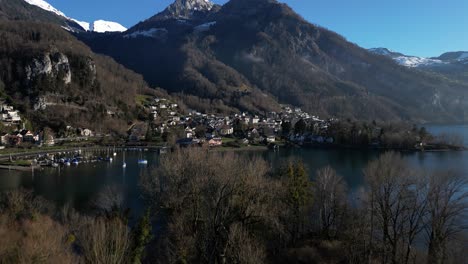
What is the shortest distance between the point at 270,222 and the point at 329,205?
252 centimetres

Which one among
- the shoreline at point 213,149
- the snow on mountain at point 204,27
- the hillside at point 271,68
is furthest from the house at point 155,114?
the snow on mountain at point 204,27

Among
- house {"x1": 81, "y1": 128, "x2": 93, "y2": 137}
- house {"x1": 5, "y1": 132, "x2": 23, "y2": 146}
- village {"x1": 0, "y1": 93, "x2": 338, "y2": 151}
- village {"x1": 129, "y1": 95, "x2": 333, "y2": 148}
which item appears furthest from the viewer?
village {"x1": 129, "y1": 95, "x2": 333, "y2": 148}

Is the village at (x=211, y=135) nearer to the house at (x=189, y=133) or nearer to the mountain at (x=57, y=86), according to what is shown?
the house at (x=189, y=133)

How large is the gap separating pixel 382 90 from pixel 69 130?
90620 mm

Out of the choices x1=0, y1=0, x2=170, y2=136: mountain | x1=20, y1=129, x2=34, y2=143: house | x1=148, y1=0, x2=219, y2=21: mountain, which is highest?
x1=148, y1=0, x2=219, y2=21: mountain

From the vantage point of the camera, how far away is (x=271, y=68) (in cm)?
11138

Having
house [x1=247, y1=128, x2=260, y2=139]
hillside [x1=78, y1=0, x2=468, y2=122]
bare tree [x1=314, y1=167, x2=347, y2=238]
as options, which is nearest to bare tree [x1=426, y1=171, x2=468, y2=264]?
bare tree [x1=314, y1=167, x2=347, y2=238]

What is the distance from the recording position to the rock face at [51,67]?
51.3 metres

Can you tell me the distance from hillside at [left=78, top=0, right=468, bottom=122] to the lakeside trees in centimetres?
6219

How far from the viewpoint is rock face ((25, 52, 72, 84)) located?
5134 cm

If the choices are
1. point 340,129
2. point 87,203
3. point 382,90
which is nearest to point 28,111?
point 87,203

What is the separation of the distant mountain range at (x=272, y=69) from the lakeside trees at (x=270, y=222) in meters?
61.2

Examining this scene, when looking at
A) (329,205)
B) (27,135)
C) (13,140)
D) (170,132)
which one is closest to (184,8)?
(170,132)

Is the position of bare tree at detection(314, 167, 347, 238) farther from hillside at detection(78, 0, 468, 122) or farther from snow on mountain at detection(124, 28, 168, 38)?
snow on mountain at detection(124, 28, 168, 38)
